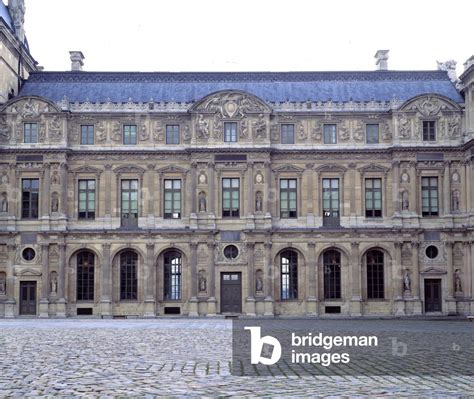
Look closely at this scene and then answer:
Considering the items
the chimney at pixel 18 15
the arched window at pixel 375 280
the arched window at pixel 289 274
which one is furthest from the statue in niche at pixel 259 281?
the chimney at pixel 18 15

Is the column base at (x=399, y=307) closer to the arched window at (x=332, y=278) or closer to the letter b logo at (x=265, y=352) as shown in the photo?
the arched window at (x=332, y=278)

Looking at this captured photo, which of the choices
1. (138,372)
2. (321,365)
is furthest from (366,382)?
(138,372)

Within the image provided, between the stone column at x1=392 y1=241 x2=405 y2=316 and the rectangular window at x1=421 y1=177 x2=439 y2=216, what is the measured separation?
10.2 ft

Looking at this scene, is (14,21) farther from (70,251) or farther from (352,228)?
(352,228)

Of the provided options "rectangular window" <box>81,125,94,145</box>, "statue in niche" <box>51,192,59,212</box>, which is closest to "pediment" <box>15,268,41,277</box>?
"statue in niche" <box>51,192,59,212</box>

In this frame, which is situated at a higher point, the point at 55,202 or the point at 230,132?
the point at 230,132

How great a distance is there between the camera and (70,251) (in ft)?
175

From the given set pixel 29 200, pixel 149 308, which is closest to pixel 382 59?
pixel 149 308

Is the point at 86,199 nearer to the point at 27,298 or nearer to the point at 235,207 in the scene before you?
the point at 27,298

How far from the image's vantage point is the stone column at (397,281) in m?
52.4

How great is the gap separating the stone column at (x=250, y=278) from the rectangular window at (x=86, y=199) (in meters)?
10.9

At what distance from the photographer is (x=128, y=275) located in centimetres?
5375

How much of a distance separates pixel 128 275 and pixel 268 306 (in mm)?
9656

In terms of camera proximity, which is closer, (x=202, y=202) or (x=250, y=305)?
(x=250, y=305)
